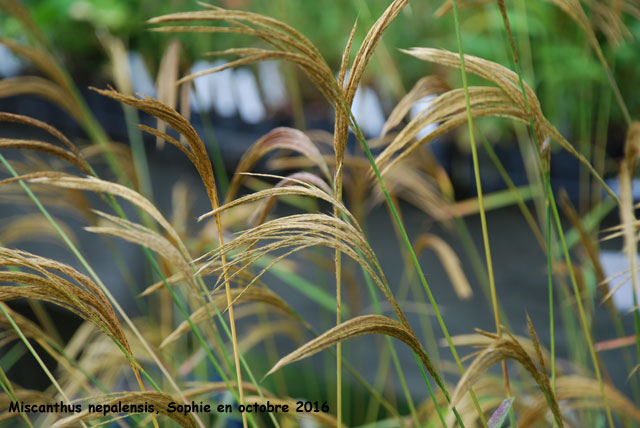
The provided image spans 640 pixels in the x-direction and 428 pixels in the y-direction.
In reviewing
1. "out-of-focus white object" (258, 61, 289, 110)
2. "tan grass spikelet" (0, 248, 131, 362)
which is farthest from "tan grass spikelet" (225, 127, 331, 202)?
"out-of-focus white object" (258, 61, 289, 110)

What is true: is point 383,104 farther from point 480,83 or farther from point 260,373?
point 260,373

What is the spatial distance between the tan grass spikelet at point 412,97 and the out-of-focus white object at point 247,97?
4.63 ft

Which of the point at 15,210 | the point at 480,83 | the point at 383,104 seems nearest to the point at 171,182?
the point at 15,210

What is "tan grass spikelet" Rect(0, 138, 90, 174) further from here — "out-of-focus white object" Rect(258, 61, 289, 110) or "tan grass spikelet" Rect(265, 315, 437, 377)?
"out-of-focus white object" Rect(258, 61, 289, 110)

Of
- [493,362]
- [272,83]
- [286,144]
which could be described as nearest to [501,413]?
[493,362]

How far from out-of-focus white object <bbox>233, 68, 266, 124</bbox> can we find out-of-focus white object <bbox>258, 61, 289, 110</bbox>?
3 centimetres

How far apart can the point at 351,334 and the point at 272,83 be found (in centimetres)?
187

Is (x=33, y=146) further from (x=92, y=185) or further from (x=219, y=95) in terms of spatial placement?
(x=219, y=95)

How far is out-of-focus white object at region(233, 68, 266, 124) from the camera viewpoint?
1.85 m

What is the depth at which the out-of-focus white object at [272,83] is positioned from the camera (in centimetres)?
195

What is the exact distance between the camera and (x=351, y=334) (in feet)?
0.74

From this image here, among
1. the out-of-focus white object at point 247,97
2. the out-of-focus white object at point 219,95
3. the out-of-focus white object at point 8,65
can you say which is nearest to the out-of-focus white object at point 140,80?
the out-of-focus white object at point 219,95

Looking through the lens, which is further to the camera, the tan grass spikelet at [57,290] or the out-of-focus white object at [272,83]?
the out-of-focus white object at [272,83]

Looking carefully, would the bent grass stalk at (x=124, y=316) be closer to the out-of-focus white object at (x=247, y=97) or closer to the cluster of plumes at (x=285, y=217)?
the cluster of plumes at (x=285, y=217)
